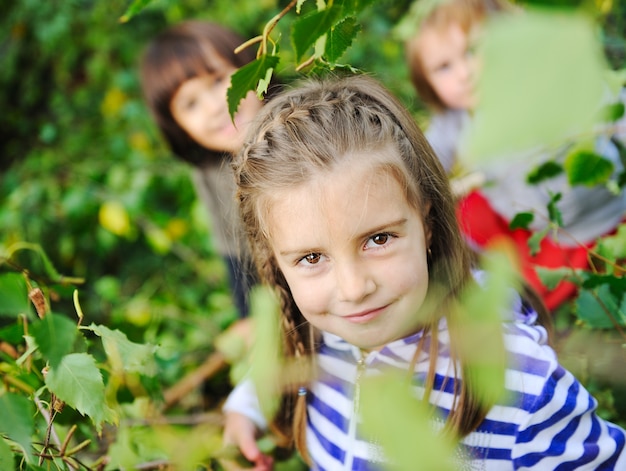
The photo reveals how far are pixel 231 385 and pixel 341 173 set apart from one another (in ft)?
3.52

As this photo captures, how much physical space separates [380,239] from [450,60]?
1.11 m

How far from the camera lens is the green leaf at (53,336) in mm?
519

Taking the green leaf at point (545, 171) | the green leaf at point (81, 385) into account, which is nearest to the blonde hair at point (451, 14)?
the green leaf at point (545, 171)

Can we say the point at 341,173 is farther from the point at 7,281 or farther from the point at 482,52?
the point at 482,52

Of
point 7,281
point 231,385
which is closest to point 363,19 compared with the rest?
point 231,385

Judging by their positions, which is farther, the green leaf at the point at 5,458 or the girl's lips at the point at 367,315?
the girl's lips at the point at 367,315

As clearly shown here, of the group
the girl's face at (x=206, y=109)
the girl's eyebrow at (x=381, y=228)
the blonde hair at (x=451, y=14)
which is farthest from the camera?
the girl's face at (x=206, y=109)

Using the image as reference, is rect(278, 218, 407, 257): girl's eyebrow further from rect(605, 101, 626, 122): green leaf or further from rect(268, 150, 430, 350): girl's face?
rect(605, 101, 626, 122): green leaf

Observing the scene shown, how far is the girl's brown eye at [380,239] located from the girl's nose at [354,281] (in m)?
0.03

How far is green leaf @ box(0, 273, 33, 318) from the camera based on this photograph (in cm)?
53

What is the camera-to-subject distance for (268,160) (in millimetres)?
781

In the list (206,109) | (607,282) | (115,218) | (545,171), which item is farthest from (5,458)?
(115,218)

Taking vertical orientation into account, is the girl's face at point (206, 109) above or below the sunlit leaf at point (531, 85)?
below

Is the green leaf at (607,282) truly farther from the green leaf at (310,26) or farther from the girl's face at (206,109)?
the girl's face at (206,109)
